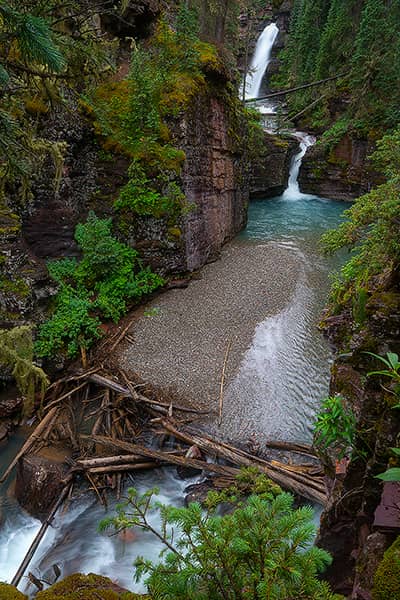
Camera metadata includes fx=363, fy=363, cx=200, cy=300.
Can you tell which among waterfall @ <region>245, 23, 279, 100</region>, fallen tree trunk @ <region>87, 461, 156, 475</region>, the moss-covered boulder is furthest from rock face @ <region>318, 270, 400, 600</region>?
waterfall @ <region>245, 23, 279, 100</region>

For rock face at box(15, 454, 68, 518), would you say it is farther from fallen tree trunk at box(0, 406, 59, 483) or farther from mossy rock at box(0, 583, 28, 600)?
mossy rock at box(0, 583, 28, 600)

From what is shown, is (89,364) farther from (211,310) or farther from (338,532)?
(338,532)

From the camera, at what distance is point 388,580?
2.12m

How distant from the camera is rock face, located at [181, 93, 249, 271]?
13.3 meters

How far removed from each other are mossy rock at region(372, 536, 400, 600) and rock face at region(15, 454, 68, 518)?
6198mm

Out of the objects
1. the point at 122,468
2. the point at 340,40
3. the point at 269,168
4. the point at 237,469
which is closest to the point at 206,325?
the point at 237,469

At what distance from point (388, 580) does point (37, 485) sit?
20.8 ft

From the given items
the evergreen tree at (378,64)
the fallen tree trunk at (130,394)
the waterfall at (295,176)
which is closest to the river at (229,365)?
the fallen tree trunk at (130,394)

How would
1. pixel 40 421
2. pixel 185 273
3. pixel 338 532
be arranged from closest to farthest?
pixel 338 532, pixel 40 421, pixel 185 273

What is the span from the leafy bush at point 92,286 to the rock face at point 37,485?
3008 millimetres

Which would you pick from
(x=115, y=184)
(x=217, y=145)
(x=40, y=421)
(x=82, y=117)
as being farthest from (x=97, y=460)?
(x=217, y=145)

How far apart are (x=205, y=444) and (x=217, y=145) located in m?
12.4

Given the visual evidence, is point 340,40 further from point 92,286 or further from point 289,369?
point 289,369

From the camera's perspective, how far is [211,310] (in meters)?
12.0
